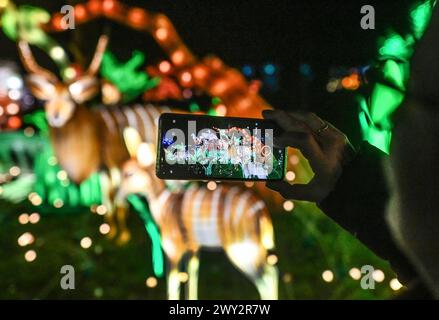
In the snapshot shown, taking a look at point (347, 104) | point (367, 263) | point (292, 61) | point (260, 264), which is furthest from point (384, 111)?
point (260, 264)

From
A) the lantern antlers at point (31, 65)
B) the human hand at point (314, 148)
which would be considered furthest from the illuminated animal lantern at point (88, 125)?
the human hand at point (314, 148)

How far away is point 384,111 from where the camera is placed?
1.39 meters

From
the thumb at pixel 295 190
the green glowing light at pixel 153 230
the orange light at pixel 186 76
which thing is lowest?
the green glowing light at pixel 153 230

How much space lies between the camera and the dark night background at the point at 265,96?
1331 mm

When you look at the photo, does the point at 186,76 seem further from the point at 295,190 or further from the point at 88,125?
the point at 295,190

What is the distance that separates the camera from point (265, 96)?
4.51 feet

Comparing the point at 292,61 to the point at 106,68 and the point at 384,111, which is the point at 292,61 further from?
the point at 106,68

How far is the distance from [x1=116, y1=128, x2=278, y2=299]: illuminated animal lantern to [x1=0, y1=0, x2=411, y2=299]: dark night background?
0.10ft

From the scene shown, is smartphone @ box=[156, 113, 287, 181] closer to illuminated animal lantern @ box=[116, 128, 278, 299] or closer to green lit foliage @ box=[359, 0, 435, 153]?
illuminated animal lantern @ box=[116, 128, 278, 299]

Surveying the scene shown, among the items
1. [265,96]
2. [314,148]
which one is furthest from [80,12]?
[314,148]

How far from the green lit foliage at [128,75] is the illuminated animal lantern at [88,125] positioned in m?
0.02

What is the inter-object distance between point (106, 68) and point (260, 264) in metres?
0.61

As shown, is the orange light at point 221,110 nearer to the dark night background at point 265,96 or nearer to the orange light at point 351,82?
the dark night background at point 265,96
